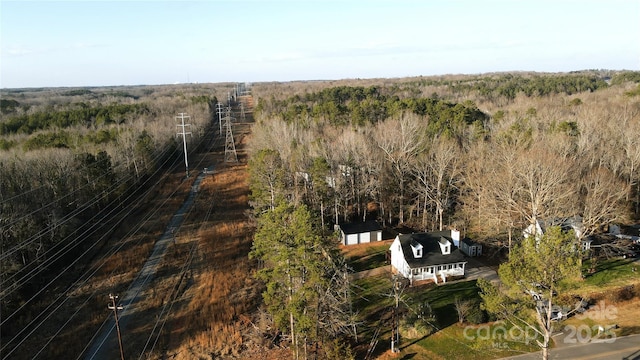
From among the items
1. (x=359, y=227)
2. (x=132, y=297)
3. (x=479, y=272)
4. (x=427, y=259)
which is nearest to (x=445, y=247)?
(x=427, y=259)

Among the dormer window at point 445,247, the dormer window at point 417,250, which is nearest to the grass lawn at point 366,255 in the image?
the dormer window at point 417,250

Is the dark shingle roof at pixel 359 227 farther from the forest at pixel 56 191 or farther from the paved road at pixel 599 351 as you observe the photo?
the forest at pixel 56 191

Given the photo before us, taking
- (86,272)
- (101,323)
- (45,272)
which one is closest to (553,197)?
(101,323)

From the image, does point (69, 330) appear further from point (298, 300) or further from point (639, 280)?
point (639, 280)

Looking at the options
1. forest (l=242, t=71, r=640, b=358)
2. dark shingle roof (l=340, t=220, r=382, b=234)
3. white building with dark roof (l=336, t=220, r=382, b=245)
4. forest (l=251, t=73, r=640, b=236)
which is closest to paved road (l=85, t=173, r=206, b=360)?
forest (l=242, t=71, r=640, b=358)

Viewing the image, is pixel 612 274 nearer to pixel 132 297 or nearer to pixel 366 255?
pixel 366 255

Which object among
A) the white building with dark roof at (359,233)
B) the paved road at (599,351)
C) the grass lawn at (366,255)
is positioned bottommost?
the paved road at (599,351)
